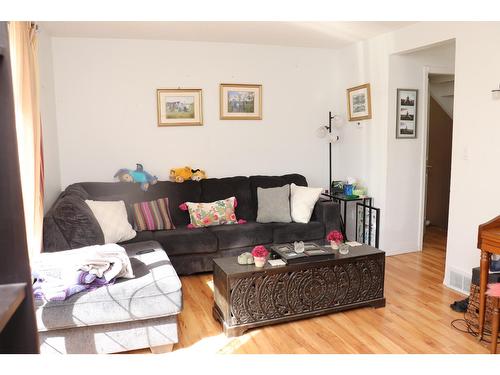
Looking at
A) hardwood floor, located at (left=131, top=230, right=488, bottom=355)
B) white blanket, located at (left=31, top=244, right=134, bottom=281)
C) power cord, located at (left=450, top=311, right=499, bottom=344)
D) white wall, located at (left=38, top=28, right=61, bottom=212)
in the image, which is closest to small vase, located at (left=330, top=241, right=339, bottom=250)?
hardwood floor, located at (left=131, top=230, right=488, bottom=355)

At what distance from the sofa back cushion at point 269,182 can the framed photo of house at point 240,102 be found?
75cm

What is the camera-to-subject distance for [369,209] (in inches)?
179

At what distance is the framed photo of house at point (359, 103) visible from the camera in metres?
4.48

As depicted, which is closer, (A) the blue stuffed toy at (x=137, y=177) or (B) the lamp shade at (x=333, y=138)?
(A) the blue stuffed toy at (x=137, y=177)

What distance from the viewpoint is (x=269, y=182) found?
455 centimetres

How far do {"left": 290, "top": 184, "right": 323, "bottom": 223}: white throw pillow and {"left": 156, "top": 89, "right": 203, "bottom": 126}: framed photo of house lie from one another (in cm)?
136

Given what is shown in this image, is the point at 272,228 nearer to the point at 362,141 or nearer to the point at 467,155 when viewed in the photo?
the point at 362,141

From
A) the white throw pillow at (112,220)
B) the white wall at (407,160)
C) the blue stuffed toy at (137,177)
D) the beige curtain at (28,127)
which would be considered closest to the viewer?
the beige curtain at (28,127)

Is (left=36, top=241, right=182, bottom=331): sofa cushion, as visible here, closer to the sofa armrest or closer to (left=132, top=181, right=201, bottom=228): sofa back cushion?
(left=132, top=181, right=201, bottom=228): sofa back cushion

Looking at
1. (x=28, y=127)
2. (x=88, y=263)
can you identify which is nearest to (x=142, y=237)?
(x=88, y=263)

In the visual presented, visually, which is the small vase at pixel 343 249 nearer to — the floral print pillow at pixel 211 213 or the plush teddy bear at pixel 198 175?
the floral print pillow at pixel 211 213

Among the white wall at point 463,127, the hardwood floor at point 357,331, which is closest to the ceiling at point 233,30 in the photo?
the white wall at point 463,127

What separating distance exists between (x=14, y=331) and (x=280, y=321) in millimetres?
2207
